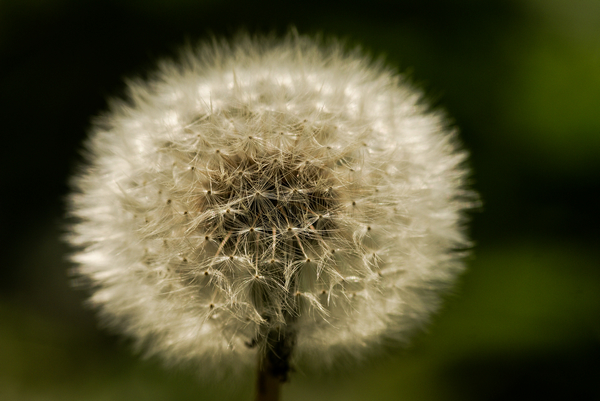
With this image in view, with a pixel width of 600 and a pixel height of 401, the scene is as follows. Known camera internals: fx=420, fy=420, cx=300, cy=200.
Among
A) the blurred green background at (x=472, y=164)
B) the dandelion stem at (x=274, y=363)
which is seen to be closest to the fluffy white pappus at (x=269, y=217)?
the dandelion stem at (x=274, y=363)

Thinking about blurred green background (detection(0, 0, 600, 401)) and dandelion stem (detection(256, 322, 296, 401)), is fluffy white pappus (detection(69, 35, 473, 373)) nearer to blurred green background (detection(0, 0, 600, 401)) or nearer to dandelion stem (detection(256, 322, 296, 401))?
dandelion stem (detection(256, 322, 296, 401))

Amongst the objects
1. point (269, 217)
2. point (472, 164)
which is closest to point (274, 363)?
point (269, 217)

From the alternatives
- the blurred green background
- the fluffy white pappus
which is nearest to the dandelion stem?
the fluffy white pappus

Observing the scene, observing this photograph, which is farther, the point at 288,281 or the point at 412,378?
the point at 412,378

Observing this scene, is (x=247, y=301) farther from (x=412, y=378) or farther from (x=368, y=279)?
(x=412, y=378)

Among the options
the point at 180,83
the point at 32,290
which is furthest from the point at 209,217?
the point at 32,290

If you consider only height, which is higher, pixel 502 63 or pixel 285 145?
pixel 502 63

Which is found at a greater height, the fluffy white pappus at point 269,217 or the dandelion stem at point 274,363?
the fluffy white pappus at point 269,217

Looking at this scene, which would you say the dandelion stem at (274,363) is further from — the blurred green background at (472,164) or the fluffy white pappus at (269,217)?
the blurred green background at (472,164)
